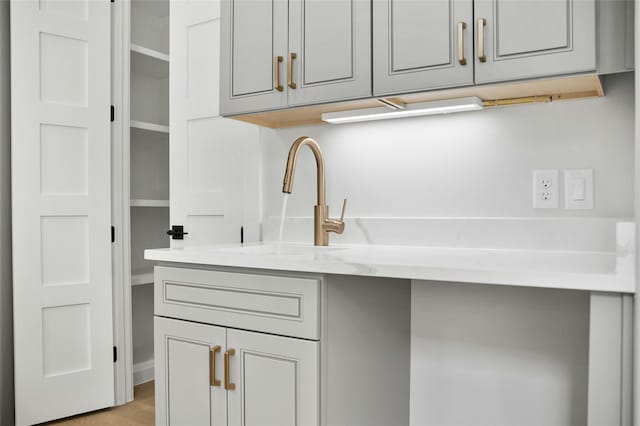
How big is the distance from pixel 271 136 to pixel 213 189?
44 centimetres

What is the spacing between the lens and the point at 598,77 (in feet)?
4.59

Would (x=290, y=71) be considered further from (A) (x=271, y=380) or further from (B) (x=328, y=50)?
(A) (x=271, y=380)

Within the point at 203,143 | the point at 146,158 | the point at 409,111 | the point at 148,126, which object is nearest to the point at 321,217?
the point at 409,111

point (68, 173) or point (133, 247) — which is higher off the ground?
point (68, 173)

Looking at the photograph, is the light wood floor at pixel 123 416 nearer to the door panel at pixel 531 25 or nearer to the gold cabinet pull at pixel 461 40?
the gold cabinet pull at pixel 461 40

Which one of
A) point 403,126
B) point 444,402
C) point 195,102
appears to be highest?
point 195,102

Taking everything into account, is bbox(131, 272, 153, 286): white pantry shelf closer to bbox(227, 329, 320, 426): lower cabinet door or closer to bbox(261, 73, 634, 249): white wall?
bbox(261, 73, 634, 249): white wall

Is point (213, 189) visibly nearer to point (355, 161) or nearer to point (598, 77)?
point (355, 161)

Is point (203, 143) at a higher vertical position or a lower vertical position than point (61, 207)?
higher

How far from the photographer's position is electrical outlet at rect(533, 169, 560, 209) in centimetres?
161

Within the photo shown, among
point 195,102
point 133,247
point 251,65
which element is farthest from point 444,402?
point 133,247

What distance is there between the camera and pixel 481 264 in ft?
4.03

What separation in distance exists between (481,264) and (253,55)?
1141 millimetres

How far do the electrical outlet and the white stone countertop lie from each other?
0.15 metres
